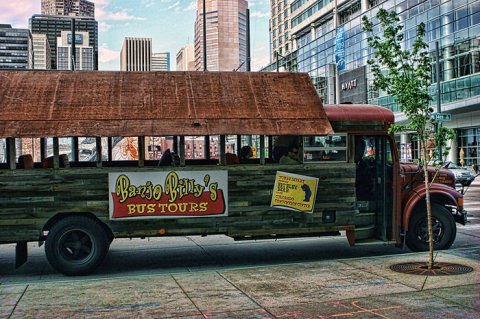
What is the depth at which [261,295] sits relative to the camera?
7.75m

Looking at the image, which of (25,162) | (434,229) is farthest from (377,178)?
(25,162)

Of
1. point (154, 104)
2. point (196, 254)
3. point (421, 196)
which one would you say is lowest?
point (196, 254)

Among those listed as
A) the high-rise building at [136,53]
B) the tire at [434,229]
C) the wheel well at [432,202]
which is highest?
the high-rise building at [136,53]

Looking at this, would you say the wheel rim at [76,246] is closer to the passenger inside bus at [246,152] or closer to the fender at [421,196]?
the passenger inside bus at [246,152]

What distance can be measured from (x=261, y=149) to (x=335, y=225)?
80.4 inches

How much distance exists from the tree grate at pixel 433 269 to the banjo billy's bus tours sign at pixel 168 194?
327 centimetres

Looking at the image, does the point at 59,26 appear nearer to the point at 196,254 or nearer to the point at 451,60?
the point at 451,60

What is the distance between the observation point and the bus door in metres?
10.8

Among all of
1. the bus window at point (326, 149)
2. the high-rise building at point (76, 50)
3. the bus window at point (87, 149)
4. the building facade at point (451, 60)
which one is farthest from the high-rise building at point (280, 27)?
the bus window at point (87, 149)

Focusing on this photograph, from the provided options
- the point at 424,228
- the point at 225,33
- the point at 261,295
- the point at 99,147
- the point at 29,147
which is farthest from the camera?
the point at 225,33

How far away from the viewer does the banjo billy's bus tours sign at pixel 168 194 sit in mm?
9594

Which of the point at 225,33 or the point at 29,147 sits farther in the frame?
the point at 225,33

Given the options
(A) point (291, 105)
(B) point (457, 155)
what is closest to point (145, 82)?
(A) point (291, 105)

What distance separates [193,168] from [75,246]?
8.14 feet
